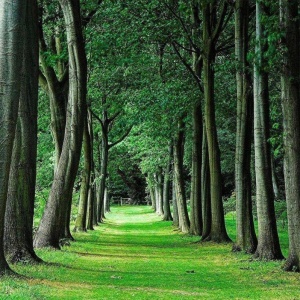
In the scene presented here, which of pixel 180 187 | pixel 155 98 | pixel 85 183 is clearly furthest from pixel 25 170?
pixel 180 187

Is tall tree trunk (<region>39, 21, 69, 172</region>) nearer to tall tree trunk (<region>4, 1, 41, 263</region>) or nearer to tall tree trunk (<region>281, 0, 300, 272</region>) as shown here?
tall tree trunk (<region>4, 1, 41, 263</region>)

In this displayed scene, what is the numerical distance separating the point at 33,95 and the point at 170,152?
81.0 feet

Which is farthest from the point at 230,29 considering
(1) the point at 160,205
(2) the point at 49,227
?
(1) the point at 160,205

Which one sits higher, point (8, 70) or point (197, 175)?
point (8, 70)

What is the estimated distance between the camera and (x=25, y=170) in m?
14.4

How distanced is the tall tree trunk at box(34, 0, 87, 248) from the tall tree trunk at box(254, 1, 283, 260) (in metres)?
5.15

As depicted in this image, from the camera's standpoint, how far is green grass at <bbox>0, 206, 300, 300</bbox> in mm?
10489

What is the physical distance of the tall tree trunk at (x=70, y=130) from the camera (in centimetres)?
1748

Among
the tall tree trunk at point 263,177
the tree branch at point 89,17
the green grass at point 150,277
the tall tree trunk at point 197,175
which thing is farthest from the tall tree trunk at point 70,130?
the tall tree trunk at point 197,175

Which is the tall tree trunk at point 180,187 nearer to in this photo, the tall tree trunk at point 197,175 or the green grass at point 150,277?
the tall tree trunk at point 197,175

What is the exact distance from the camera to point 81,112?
17734mm

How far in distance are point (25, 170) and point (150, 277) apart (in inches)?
155

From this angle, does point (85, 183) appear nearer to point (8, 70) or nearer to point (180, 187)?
point (180, 187)

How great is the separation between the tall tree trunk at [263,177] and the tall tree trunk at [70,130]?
5.15m
